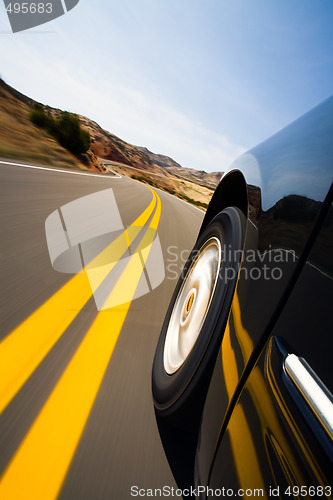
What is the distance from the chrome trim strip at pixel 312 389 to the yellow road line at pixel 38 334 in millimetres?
1225

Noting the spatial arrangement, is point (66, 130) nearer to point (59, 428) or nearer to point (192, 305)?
point (192, 305)

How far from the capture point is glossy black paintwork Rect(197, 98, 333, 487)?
700 millimetres

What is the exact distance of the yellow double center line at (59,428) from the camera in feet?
3.11

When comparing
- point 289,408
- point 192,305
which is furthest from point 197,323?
point 289,408

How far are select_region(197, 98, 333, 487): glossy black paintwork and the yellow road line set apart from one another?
3.13ft

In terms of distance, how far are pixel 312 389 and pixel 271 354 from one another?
0.45ft

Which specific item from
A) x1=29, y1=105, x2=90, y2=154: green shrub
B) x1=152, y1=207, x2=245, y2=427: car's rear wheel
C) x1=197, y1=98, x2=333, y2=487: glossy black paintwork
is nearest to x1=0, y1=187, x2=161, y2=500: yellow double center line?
x1=152, y1=207, x2=245, y2=427: car's rear wheel

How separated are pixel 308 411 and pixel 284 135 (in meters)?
1.11

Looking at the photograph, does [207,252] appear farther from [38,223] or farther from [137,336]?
[38,223]

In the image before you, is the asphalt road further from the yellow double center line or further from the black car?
the black car

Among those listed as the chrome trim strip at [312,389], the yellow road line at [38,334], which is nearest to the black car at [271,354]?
the chrome trim strip at [312,389]

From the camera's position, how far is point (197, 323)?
4.83 feet

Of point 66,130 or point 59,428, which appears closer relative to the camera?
point 59,428

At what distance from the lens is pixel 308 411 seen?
54 cm
